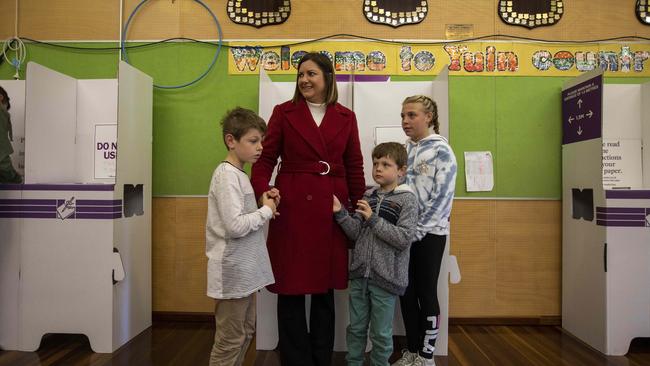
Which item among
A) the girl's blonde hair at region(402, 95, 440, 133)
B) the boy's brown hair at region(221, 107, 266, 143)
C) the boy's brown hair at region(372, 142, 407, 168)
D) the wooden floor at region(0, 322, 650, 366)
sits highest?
the girl's blonde hair at region(402, 95, 440, 133)

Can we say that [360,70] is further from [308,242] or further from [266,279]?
[266,279]

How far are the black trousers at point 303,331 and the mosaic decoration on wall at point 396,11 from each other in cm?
194

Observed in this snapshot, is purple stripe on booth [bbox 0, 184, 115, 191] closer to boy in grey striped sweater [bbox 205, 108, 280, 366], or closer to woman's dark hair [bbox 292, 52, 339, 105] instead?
boy in grey striped sweater [bbox 205, 108, 280, 366]

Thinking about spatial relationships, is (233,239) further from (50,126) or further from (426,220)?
(50,126)

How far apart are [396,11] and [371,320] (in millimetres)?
2060

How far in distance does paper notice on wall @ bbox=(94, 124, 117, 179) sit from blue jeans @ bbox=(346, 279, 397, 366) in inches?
72.1

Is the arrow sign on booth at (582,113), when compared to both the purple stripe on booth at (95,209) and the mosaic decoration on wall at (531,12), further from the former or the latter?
the purple stripe on booth at (95,209)

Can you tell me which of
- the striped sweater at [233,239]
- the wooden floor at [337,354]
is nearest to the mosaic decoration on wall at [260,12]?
the striped sweater at [233,239]

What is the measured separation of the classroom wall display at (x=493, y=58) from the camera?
2.87m

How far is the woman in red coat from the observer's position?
172 centimetres

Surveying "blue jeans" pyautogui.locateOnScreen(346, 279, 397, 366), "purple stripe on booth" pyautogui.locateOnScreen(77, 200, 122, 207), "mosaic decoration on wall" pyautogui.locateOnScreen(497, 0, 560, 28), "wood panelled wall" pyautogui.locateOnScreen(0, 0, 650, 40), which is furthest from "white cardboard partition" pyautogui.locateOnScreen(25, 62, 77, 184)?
"mosaic decoration on wall" pyautogui.locateOnScreen(497, 0, 560, 28)

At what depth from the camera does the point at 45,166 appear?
246 centimetres

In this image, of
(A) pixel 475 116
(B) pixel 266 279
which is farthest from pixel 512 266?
(B) pixel 266 279

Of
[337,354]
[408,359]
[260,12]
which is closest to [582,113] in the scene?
[408,359]
